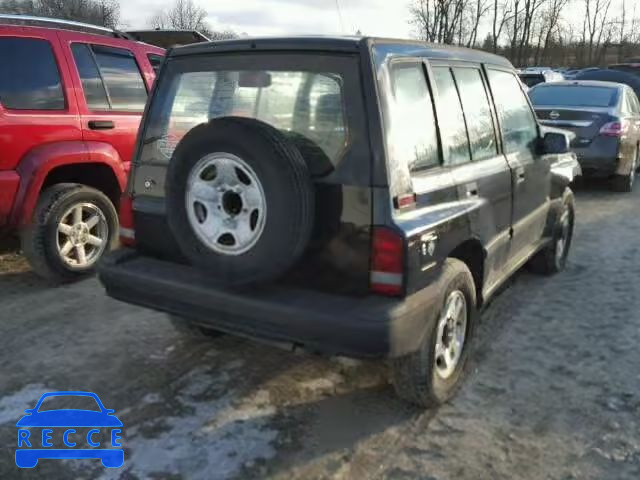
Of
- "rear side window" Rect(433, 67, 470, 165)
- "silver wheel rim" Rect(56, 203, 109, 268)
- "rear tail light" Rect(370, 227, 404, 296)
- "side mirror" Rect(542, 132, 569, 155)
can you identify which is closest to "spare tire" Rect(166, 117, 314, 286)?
"rear tail light" Rect(370, 227, 404, 296)

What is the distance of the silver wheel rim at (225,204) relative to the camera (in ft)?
8.80

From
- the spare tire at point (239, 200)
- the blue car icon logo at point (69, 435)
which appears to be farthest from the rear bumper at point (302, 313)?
the blue car icon logo at point (69, 435)

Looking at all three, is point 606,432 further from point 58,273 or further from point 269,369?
point 58,273

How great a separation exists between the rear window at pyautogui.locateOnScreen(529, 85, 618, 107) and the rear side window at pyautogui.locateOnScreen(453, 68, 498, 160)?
5997 mm

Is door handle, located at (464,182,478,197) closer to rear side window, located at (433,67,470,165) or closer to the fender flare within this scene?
rear side window, located at (433,67,470,165)

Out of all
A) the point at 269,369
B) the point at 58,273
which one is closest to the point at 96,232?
the point at 58,273

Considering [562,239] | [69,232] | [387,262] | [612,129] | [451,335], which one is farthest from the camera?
[612,129]

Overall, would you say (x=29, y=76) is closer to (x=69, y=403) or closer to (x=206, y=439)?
(x=69, y=403)

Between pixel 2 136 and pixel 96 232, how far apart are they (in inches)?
43.7

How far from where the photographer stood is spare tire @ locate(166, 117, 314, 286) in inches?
103

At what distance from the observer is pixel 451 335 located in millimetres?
3275

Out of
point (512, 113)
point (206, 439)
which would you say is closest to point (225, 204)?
point (206, 439)

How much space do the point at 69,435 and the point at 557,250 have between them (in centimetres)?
404

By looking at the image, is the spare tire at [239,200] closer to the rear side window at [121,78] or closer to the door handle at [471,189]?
the door handle at [471,189]
